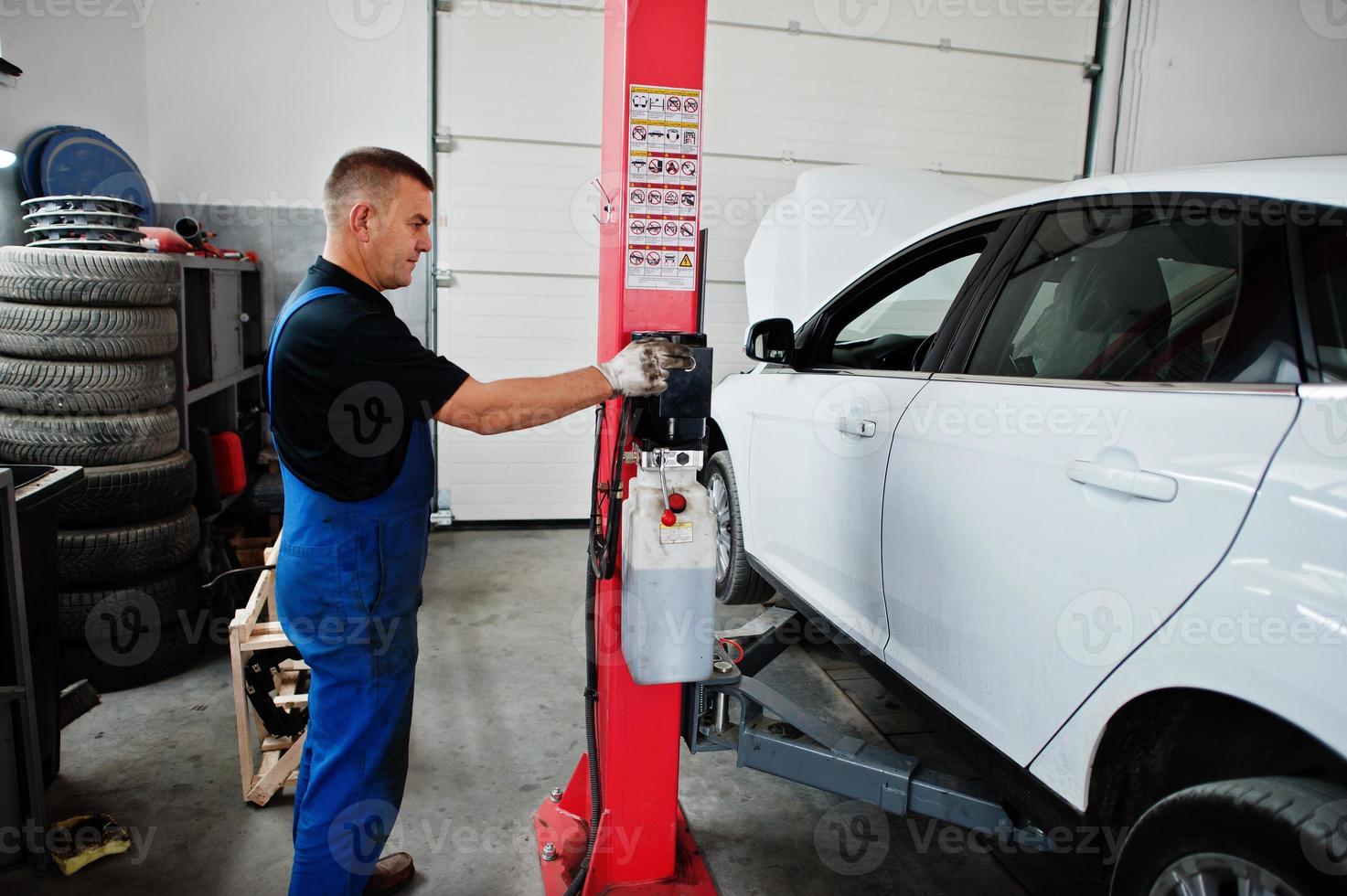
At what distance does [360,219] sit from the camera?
1813 millimetres

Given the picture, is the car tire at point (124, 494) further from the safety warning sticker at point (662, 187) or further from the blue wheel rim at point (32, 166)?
the safety warning sticker at point (662, 187)

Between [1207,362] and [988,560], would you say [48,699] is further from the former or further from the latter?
[1207,362]

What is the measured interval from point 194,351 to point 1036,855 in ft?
13.4

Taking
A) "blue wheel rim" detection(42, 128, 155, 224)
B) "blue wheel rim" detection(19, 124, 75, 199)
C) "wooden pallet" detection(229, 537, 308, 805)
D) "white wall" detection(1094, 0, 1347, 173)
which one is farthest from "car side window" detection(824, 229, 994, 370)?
"blue wheel rim" detection(19, 124, 75, 199)

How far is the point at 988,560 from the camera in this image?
68.0 inches

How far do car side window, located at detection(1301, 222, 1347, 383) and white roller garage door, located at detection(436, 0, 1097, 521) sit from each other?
14.1 feet

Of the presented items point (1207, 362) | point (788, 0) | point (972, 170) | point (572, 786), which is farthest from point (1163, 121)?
point (572, 786)

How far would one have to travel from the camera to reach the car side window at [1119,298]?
1.52 metres

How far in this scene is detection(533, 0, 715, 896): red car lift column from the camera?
1714mm

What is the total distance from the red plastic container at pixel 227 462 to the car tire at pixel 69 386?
2.88 feet

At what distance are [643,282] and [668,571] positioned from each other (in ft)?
1.97

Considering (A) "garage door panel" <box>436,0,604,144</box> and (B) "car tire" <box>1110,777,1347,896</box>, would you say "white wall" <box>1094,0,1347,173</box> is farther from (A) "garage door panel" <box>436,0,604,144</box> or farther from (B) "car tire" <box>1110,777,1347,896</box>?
(B) "car tire" <box>1110,777,1347,896</box>

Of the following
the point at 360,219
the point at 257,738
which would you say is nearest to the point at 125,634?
the point at 257,738

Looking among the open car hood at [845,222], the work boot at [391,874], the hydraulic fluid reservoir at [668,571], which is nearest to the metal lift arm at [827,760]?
the hydraulic fluid reservoir at [668,571]
